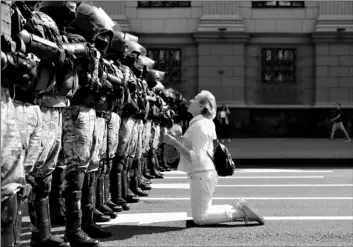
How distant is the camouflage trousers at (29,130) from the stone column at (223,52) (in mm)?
24247

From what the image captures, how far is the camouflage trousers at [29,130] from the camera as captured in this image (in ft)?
14.9

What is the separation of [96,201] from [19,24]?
4.08 m

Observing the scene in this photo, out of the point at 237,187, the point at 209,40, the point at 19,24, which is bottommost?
the point at 237,187

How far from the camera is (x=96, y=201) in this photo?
809cm

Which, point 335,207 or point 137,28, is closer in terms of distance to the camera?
point 335,207

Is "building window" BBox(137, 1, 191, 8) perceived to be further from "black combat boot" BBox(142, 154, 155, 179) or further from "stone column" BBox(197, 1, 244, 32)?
"black combat boot" BBox(142, 154, 155, 179)

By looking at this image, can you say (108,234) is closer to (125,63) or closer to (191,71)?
(125,63)

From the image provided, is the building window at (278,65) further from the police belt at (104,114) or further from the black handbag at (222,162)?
the police belt at (104,114)

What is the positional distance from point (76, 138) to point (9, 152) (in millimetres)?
2088

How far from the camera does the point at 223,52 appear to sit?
2898cm

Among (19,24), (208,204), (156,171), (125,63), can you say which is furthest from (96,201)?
(156,171)

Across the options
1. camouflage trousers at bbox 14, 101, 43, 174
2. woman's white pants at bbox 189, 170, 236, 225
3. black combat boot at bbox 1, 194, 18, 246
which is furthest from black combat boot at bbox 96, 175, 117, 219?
black combat boot at bbox 1, 194, 18, 246

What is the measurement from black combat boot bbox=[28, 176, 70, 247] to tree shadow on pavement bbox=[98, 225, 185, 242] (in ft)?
4.15

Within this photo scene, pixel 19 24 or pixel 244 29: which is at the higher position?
pixel 244 29
